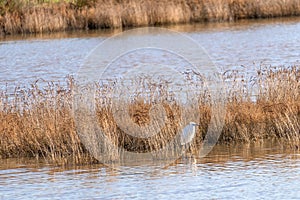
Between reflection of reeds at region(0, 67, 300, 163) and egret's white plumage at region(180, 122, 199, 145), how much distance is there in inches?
14.8

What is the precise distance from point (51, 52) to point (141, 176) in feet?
49.9

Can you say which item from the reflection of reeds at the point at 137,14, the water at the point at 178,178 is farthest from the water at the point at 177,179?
the reflection of reeds at the point at 137,14

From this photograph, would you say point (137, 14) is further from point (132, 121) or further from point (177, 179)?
point (177, 179)

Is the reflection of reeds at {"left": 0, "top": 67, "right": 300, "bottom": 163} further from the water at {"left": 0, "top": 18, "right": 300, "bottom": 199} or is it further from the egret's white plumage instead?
the egret's white plumage

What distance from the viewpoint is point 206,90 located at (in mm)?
10000

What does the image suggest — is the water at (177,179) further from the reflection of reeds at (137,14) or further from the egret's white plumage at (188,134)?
the reflection of reeds at (137,14)

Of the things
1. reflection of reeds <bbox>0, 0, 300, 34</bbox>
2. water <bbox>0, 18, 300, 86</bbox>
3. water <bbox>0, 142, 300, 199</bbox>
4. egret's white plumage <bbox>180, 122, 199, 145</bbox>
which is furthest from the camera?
reflection of reeds <bbox>0, 0, 300, 34</bbox>

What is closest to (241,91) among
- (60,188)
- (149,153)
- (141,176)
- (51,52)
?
(149,153)

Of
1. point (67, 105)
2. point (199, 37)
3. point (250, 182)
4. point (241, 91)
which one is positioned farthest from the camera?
point (199, 37)

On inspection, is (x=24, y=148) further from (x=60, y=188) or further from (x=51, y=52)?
(x=51, y=52)

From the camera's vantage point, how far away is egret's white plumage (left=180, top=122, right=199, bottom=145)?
8727mm

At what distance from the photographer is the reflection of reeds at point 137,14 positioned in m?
28.1

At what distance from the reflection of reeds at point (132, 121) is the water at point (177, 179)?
37 cm

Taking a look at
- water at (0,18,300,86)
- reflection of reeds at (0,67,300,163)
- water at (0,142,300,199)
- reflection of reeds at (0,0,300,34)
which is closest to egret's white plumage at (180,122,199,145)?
water at (0,142,300,199)
